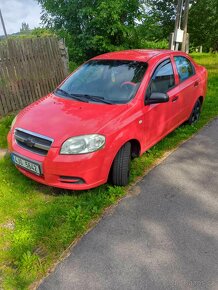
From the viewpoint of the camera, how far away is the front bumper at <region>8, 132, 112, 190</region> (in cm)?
322

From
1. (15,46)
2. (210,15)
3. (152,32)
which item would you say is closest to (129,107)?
(15,46)

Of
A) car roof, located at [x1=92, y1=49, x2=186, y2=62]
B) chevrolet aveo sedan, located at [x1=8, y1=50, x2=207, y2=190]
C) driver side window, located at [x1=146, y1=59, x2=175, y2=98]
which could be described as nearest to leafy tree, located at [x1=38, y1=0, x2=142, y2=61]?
car roof, located at [x1=92, y1=49, x2=186, y2=62]

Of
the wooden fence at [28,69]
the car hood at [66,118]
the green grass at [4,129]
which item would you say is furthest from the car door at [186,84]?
the wooden fence at [28,69]

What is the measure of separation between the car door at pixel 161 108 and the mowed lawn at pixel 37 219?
54cm

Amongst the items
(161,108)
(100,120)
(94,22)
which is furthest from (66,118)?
(94,22)

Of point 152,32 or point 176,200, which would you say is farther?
point 152,32

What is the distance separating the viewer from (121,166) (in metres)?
3.61

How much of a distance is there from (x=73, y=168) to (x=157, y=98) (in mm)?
1537

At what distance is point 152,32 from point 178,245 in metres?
10.5

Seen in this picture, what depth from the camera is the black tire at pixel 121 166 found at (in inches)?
141

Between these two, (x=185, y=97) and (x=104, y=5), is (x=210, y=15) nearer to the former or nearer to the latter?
(x=104, y=5)

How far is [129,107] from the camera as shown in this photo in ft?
12.3

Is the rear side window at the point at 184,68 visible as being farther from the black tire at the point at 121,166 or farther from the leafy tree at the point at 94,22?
the leafy tree at the point at 94,22

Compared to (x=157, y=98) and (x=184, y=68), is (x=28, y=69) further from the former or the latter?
(x=157, y=98)
